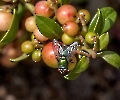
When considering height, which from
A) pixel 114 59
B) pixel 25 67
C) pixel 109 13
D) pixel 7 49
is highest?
pixel 109 13

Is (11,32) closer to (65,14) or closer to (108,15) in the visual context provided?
(65,14)

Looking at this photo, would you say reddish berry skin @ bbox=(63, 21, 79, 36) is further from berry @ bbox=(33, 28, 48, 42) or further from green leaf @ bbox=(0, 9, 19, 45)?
green leaf @ bbox=(0, 9, 19, 45)

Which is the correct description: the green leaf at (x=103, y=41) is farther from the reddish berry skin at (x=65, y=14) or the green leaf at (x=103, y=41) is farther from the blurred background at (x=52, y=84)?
the blurred background at (x=52, y=84)

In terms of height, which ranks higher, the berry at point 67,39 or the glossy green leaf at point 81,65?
the berry at point 67,39

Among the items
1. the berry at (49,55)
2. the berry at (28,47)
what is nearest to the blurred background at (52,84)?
the berry at (28,47)

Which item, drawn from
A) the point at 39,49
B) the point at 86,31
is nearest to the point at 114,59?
the point at 86,31

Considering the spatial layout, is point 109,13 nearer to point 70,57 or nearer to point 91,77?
point 70,57

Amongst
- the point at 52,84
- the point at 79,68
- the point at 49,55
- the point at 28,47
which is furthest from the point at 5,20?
the point at 52,84
